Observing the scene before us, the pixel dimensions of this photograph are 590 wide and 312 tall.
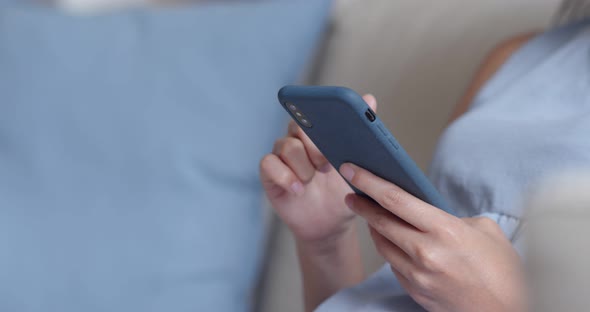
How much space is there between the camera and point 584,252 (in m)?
0.23

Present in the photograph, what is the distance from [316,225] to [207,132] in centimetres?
41

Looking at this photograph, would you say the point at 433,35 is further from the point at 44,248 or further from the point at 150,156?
the point at 44,248

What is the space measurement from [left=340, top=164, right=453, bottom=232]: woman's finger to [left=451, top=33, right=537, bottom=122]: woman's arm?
39cm

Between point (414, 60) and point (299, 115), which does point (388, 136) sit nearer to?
point (299, 115)

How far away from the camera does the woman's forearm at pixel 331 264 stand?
0.77 meters

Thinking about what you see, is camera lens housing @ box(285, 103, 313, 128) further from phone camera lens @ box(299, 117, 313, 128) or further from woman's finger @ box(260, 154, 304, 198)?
woman's finger @ box(260, 154, 304, 198)

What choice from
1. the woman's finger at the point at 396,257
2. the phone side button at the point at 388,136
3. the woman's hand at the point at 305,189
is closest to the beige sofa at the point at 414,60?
the woman's hand at the point at 305,189

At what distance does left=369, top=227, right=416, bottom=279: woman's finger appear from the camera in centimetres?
55

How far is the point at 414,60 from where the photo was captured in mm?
1042

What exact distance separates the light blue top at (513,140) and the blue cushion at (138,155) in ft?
1.27

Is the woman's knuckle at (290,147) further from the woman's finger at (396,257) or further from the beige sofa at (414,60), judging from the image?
the beige sofa at (414,60)

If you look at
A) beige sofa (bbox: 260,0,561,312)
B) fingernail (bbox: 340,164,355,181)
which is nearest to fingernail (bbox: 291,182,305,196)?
fingernail (bbox: 340,164,355,181)

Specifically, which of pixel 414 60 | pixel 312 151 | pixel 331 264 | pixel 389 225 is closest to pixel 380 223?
pixel 389 225

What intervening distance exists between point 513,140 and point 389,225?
0.23 m
